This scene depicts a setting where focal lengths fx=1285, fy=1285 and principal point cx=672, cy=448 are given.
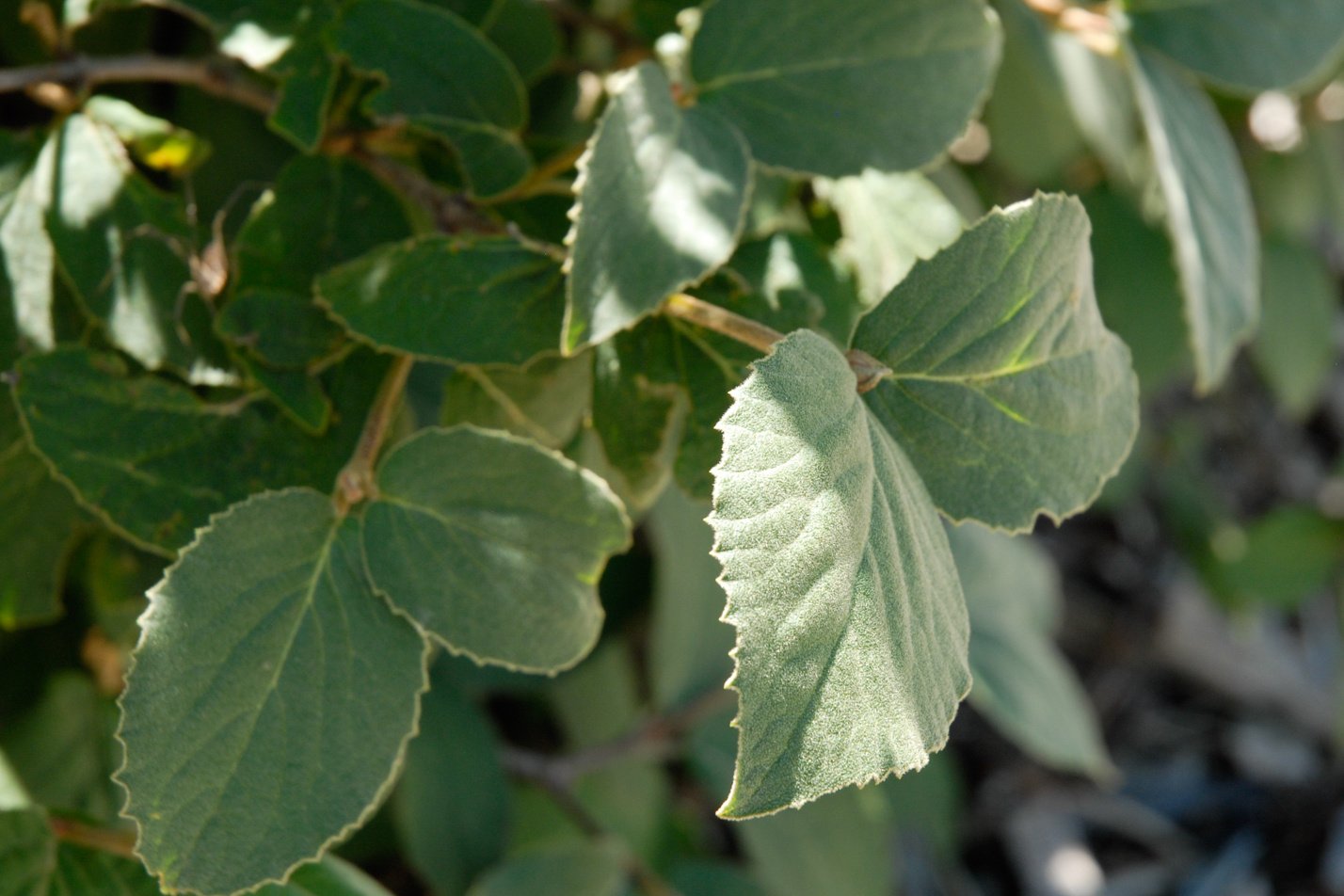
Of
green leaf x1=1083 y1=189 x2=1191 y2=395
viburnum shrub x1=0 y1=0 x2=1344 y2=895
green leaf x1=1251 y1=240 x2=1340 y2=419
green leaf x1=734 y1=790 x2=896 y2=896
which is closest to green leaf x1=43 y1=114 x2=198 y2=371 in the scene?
viburnum shrub x1=0 y1=0 x2=1344 y2=895

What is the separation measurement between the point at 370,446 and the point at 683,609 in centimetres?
Answer: 59

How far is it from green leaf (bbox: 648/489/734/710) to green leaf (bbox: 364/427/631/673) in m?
0.47

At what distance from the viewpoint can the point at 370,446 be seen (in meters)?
0.63

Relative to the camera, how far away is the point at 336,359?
27.1 inches

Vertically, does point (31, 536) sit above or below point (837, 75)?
below

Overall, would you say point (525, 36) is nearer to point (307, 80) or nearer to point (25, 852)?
point (307, 80)

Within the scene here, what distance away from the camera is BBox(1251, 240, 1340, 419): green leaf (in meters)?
1.72

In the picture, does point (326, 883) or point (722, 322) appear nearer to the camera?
point (722, 322)

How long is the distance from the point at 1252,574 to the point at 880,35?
1415 millimetres

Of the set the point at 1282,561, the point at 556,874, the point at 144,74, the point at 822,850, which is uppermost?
the point at 144,74

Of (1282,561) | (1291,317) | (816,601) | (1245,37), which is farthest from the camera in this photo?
(1282,561)

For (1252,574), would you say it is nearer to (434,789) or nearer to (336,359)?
(434,789)

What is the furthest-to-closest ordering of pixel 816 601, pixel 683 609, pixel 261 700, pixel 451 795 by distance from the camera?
pixel 683 609 → pixel 451 795 → pixel 261 700 → pixel 816 601

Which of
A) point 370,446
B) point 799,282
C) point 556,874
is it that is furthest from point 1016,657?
point 370,446
